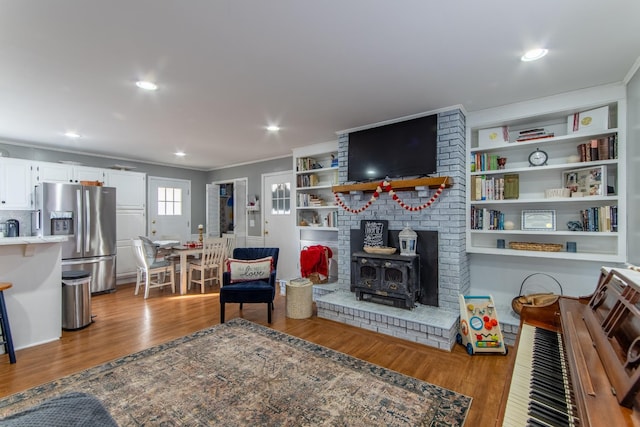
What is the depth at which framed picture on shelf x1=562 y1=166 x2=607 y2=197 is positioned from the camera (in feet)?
8.93

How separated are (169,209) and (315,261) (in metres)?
3.90

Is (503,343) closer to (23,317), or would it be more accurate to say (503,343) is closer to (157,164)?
(23,317)

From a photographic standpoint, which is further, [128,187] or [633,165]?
[128,187]

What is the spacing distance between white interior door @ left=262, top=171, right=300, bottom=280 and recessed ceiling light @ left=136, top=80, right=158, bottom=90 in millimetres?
2953

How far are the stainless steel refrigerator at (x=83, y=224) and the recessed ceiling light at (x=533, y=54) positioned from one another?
229 inches

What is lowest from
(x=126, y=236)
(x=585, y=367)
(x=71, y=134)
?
(x=585, y=367)

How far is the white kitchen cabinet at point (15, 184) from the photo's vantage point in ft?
14.0

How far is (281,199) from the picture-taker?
224 inches

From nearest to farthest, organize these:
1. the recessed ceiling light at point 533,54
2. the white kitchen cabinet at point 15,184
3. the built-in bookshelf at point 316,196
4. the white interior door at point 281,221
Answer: the recessed ceiling light at point 533,54
the white kitchen cabinet at point 15,184
the built-in bookshelf at point 316,196
the white interior door at point 281,221

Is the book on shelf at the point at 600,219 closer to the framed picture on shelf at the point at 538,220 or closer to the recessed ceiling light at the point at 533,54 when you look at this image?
the framed picture on shelf at the point at 538,220

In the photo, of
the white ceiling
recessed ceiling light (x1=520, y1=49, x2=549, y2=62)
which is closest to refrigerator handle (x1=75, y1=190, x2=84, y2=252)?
the white ceiling

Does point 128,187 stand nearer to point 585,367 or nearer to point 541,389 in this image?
point 541,389

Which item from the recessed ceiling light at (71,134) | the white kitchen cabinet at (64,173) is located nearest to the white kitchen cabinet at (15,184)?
the white kitchen cabinet at (64,173)

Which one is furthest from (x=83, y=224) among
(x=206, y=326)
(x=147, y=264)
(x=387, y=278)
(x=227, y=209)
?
(x=387, y=278)
